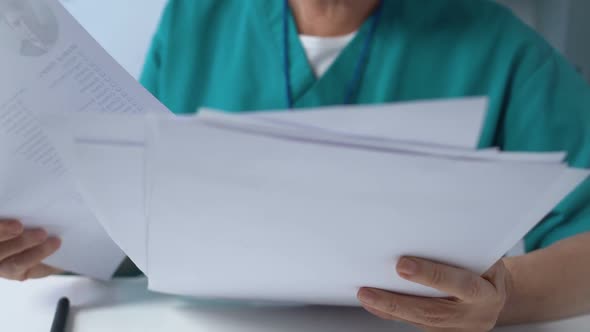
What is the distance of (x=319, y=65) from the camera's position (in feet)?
2.73

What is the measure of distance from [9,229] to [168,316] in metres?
0.18

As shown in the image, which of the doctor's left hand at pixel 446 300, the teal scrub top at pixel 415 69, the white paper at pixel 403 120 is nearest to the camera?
the white paper at pixel 403 120

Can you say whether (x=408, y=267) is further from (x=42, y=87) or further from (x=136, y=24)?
(x=136, y=24)

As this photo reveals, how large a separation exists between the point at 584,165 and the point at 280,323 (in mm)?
471

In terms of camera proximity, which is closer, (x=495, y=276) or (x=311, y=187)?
(x=311, y=187)

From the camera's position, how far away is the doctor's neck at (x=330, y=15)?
2.68ft

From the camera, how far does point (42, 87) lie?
476 mm

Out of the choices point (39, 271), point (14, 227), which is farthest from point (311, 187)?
point (39, 271)

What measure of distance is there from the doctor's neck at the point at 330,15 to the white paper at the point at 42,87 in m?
0.40

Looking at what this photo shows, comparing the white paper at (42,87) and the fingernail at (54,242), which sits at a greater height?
the white paper at (42,87)

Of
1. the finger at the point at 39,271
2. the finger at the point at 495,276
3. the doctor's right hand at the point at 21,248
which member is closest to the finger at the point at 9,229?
the doctor's right hand at the point at 21,248

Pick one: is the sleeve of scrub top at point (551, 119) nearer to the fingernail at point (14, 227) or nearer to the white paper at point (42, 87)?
the white paper at point (42, 87)

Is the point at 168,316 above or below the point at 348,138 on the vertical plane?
below

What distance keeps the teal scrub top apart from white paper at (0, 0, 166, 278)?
0.38 metres
